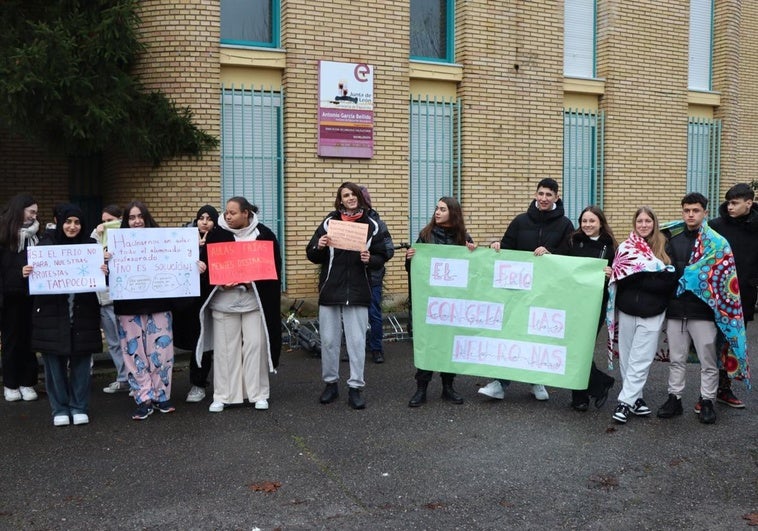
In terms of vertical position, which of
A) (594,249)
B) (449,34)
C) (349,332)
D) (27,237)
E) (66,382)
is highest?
(449,34)

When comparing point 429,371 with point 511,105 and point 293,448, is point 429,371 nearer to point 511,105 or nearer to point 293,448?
point 293,448

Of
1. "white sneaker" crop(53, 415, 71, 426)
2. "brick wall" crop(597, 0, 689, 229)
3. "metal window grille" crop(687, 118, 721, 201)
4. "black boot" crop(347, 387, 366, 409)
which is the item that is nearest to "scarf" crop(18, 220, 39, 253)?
"white sneaker" crop(53, 415, 71, 426)

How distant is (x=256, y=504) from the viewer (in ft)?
15.1

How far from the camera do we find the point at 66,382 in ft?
20.9

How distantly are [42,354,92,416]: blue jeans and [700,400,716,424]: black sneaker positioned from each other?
519 cm

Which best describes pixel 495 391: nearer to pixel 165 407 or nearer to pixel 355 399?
pixel 355 399

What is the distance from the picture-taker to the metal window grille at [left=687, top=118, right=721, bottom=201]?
15.7 meters

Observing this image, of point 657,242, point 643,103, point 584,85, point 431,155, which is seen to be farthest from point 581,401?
point 643,103

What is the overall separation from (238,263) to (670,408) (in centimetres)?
393

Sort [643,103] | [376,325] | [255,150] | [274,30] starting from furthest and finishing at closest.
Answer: [643,103], [274,30], [255,150], [376,325]

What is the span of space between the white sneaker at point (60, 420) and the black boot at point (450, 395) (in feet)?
10.9

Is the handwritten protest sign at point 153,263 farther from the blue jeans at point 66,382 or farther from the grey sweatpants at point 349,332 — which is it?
the grey sweatpants at point 349,332

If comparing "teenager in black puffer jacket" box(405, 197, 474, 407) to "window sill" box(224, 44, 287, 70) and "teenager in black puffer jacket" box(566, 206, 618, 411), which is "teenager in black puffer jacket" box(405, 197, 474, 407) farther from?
"window sill" box(224, 44, 287, 70)

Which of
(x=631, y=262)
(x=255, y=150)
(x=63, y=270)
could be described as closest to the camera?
(x=63, y=270)
